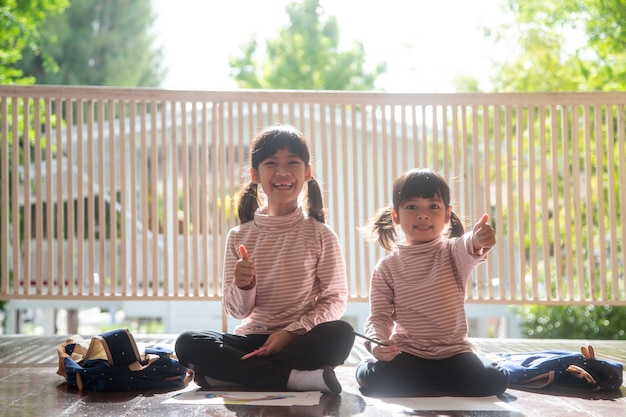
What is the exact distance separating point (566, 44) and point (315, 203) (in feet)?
27.7

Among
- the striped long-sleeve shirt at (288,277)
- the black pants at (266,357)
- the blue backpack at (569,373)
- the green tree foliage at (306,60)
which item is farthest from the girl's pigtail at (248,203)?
the green tree foliage at (306,60)

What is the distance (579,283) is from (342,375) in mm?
1596

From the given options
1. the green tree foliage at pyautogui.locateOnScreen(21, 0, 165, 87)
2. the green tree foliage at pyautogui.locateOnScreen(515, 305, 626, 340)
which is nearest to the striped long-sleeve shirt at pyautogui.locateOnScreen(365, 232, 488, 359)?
the green tree foliage at pyautogui.locateOnScreen(515, 305, 626, 340)

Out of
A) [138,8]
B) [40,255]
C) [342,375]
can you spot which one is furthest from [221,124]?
[138,8]

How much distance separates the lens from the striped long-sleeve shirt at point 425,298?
2447mm

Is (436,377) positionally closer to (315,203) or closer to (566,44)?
(315,203)

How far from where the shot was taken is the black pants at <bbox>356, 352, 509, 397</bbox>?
2.31 metres

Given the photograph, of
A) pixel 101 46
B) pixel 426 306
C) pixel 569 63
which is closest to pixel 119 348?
pixel 426 306

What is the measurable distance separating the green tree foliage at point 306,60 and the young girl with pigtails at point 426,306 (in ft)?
49.3

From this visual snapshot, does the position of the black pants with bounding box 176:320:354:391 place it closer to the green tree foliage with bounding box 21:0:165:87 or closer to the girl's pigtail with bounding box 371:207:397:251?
the girl's pigtail with bounding box 371:207:397:251

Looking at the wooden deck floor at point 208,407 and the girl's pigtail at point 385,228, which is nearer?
the wooden deck floor at point 208,407

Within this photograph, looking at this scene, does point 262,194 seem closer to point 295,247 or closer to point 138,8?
point 295,247

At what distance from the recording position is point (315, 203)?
2766 millimetres

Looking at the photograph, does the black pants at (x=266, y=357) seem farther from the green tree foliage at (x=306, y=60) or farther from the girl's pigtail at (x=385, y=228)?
the green tree foliage at (x=306, y=60)
